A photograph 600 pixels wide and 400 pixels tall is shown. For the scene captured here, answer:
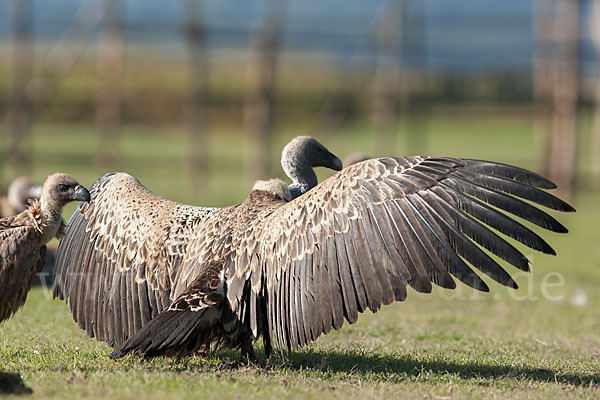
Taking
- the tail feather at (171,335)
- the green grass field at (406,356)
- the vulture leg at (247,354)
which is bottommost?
the green grass field at (406,356)

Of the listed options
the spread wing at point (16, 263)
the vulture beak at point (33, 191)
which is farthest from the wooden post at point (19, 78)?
the spread wing at point (16, 263)

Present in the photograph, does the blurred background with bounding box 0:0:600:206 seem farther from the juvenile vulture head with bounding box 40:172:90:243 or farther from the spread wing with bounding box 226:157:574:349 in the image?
the spread wing with bounding box 226:157:574:349

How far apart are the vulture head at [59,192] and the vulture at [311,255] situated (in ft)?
1.47

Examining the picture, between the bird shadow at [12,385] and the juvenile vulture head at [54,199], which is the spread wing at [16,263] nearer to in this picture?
the juvenile vulture head at [54,199]

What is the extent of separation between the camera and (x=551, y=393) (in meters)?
5.44

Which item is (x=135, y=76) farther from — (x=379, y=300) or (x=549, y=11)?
(x=379, y=300)

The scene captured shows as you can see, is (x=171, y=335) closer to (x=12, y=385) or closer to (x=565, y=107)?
(x=12, y=385)

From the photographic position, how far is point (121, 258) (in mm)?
6125

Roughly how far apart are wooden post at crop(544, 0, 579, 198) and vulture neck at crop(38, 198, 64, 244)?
1388cm

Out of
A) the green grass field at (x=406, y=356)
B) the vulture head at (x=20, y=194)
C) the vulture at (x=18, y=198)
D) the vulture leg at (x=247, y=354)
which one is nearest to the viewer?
the green grass field at (x=406, y=356)

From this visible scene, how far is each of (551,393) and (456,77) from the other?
120 feet

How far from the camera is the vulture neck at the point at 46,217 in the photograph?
587cm

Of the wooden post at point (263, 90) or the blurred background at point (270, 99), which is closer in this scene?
the wooden post at point (263, 90)

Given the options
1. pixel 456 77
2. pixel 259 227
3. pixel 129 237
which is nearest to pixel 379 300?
pixel 259 227
